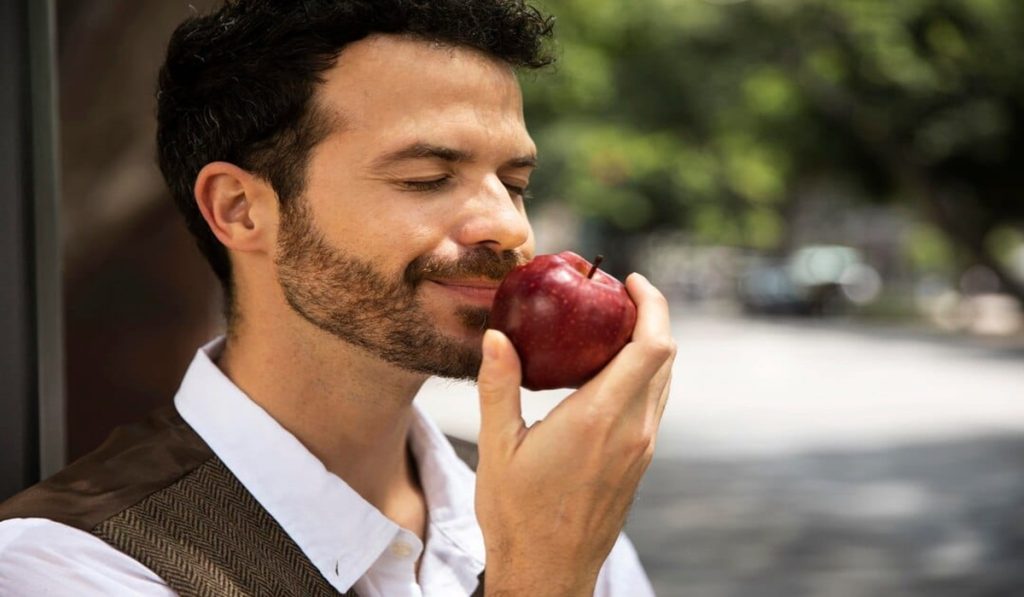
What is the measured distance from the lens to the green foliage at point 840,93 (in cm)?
2231

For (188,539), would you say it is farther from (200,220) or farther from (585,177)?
(585,177)

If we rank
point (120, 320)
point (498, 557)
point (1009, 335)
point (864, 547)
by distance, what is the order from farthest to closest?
point (1009, 335)
point (864, 547)
point (120, 320)
point (498, 557)

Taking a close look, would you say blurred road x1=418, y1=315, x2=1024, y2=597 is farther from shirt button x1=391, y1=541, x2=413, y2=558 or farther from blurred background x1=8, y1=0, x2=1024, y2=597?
shirt button x1=391, y1=541, x2=413, y2=558

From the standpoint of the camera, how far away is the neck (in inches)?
73.1

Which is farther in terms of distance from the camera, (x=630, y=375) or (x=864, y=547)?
(x=864, y=547)

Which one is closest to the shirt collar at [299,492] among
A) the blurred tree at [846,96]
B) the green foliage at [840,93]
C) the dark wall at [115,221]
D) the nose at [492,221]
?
the nose at [492,221]

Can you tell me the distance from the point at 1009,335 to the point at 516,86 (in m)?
24.4

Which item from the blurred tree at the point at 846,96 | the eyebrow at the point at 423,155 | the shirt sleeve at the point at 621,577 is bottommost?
the shirt sleeve at the point at 621,577

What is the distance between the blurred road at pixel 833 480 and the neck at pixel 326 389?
1.60 m

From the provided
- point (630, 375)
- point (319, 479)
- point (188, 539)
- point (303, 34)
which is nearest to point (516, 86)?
point (303, 34)

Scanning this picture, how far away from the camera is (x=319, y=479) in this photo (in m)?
1.82

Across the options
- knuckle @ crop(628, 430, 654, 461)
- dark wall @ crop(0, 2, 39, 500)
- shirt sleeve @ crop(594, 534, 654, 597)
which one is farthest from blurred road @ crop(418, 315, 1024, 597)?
knuckle @ crop(628, 430, 654, 461)

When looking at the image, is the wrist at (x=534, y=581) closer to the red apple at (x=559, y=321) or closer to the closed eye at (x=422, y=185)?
the red apple at (x=559, y=321)

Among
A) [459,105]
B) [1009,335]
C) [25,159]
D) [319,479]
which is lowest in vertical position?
[319,479]
